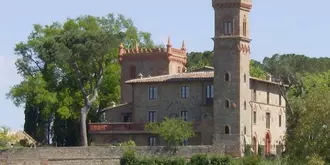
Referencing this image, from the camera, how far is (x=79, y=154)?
88.3 m

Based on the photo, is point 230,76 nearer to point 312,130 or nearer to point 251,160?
point 251,160

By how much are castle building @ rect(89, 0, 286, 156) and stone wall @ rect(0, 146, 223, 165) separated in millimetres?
2496

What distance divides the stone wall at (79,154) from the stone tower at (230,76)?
81.5 inches

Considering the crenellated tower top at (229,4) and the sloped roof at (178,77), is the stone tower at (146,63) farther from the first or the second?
the crenellated tower top at (229,4)

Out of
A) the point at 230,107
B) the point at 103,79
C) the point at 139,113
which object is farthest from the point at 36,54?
the point at 230,107

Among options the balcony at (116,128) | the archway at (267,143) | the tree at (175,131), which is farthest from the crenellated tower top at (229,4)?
the archway at (267,143)

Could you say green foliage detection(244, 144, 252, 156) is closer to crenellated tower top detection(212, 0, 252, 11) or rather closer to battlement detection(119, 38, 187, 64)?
crenellated tower top detection(212, 0, 252, 11)

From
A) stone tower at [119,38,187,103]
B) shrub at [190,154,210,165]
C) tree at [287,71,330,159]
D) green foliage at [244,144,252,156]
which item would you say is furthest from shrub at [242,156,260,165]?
stone tower at [119,38,187,103]

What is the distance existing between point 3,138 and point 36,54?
15608 mm

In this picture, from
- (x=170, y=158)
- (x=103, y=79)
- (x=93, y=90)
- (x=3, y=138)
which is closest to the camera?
(x=170, y=158)

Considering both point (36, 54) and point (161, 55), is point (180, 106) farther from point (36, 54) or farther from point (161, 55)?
point (36, 54)

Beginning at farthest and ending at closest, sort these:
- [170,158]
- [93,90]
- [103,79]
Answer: [103,79] < [93,90] < [170,158]

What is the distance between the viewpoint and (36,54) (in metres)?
107

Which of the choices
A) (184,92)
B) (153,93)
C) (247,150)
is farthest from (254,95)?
(153,93)
